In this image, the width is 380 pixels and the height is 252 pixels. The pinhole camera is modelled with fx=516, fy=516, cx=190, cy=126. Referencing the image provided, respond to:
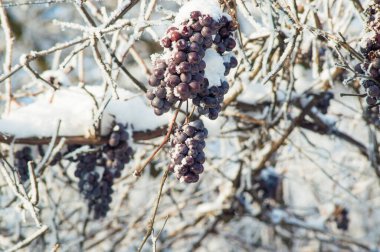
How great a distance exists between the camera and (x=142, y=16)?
1.35m

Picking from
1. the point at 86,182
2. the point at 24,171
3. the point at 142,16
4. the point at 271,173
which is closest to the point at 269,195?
the point at 271,173

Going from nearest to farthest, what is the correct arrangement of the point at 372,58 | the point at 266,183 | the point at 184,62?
the point at 184,62, the point at 372,58, the point at 266,183

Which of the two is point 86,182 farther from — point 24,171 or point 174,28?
point 174,28

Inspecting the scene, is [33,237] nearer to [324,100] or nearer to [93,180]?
[93,180]

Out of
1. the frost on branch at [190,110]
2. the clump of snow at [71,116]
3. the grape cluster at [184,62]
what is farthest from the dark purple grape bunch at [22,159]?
the grape cluster at [184,62]

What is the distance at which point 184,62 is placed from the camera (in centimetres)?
106

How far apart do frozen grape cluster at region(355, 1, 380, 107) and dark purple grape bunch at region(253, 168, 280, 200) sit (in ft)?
5.74

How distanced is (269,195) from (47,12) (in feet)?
14.6

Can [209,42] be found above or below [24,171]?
above

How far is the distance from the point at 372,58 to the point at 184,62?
45 cm

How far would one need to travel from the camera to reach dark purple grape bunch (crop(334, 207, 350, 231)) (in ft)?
10.9

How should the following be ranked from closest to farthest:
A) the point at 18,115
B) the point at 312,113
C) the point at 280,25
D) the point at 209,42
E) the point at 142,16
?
the point at 209,42, the point at 142,16, the point at 280,25, the point at 18,115, the point at 312,113

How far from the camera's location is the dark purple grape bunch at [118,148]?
183 cm

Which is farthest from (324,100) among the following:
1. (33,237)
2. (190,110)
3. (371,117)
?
(33,237)
